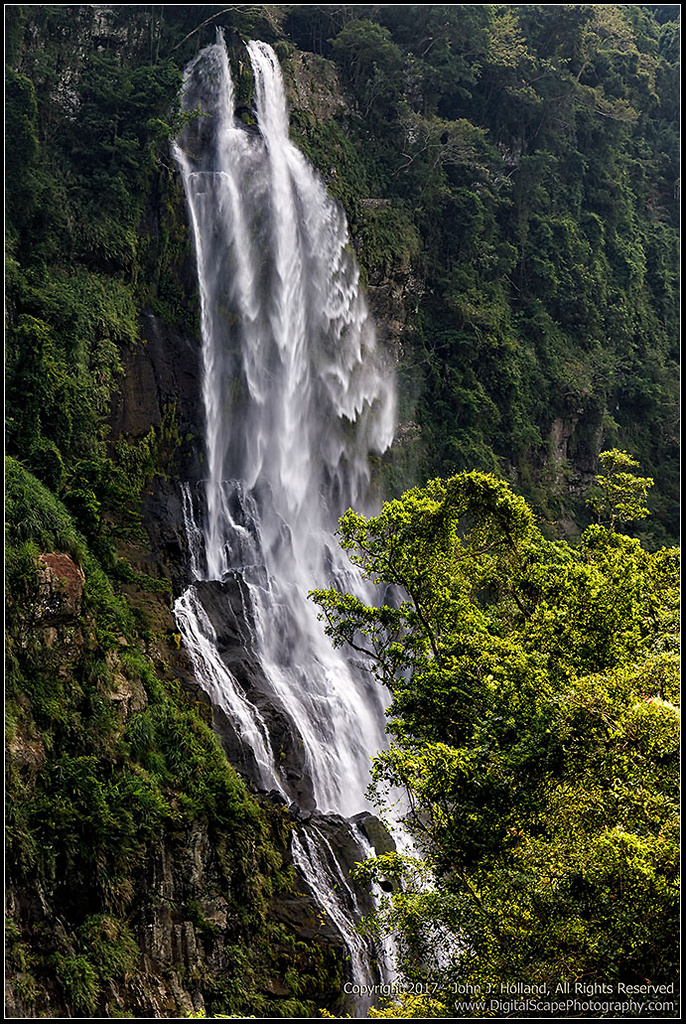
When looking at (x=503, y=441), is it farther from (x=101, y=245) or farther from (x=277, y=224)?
(x=101, y=245)

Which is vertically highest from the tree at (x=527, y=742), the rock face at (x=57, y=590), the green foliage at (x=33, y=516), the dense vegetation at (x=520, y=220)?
the dense vegetation at (x=520, y=220)

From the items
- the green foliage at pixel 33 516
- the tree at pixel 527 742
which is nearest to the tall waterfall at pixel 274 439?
the green foliage at pixel 33 516

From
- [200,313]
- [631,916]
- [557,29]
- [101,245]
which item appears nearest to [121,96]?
[101,245]

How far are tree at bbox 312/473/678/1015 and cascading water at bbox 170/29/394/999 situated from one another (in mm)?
5296

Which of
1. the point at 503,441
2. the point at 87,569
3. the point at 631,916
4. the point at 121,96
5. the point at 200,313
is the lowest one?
the point at 631,916

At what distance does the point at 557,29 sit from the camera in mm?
35344

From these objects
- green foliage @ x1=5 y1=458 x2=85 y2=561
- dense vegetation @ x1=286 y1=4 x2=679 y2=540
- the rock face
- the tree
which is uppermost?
dense vegetation @ x1=286 y1=4 x2=679 y2=540

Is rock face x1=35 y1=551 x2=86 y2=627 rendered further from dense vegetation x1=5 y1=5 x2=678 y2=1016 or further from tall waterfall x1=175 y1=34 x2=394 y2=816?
tall waterfall x1=175 y1=34 x2=394 y2=816

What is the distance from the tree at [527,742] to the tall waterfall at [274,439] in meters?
5.48

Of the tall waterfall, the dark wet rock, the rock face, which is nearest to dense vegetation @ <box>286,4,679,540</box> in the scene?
the tall waterfall

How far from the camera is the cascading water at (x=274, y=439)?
1712 cm

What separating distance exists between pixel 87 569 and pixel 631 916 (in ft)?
33.4

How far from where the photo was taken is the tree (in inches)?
295

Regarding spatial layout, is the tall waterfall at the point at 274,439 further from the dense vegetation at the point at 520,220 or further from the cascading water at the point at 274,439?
the dense vegetation at the point at 520,220
